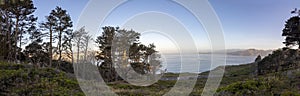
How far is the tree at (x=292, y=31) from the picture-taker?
39.3 m

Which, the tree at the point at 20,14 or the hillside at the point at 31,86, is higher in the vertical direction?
the tree at the point at 20,14

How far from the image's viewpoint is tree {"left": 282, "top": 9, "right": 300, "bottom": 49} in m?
39.3

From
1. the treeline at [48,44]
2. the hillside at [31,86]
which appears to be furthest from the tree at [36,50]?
the hillside at [31,86]

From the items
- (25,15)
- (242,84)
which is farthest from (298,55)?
(25,15)

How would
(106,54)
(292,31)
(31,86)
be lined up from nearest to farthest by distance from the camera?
(31,86), (106,54), (292,31)

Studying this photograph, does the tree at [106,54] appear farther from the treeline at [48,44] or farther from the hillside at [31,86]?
the hillside at [31,86]

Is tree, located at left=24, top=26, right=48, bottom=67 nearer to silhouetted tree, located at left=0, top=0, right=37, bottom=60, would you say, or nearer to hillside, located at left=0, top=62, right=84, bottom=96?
silhouetted tree, located at left=0, top=0, right=37, bottom=60

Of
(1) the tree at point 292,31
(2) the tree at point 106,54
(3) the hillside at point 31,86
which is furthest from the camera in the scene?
(1) the tree at point 292,31

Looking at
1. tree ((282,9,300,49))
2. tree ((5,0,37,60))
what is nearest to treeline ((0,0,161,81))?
tree ((5,0,37,60))

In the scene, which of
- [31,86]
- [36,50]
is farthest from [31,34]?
[31,86]

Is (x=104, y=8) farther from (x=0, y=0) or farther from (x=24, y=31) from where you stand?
(x=24, y=31)

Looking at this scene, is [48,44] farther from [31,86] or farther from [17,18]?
[31,86]

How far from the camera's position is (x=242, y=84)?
45.3ft

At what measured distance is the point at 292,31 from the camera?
39.7 metres
